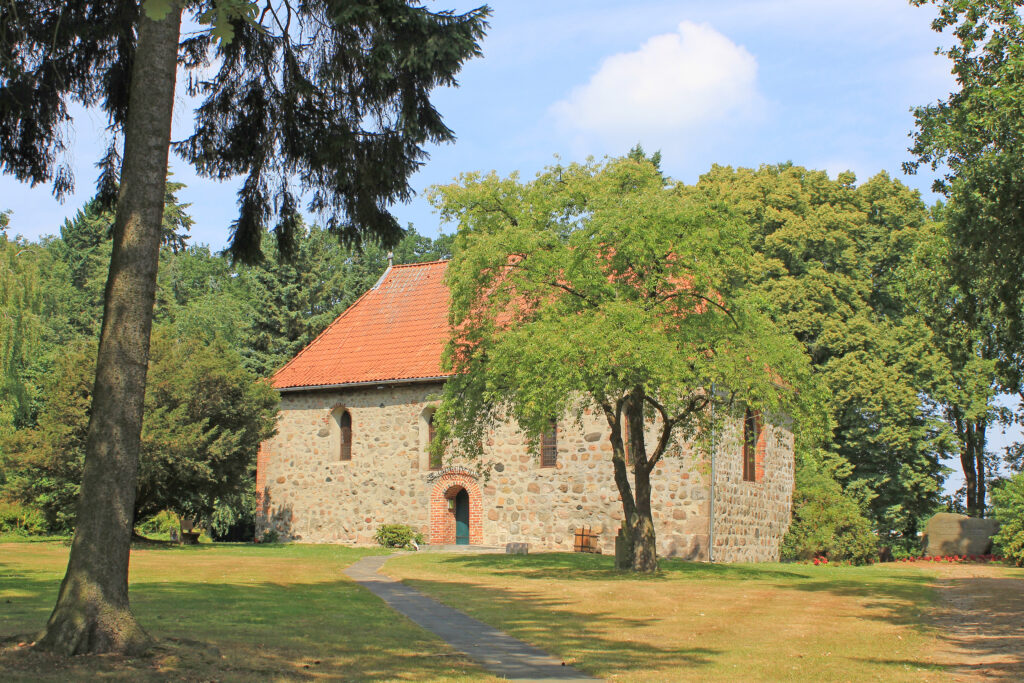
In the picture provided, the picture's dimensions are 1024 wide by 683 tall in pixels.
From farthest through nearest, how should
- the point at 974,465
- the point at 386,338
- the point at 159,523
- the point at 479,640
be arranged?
the point at 974,465, the point at 159,523, the point at 386,338, the point at 479,640

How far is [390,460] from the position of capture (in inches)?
1144

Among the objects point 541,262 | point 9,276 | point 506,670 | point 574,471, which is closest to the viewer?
point 506,670

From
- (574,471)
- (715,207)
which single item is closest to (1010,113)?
(715,207)

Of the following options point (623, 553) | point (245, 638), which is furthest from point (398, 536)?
point (245, 638)

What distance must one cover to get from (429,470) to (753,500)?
9256mm

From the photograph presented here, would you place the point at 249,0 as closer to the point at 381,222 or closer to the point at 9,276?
the point at 381,222

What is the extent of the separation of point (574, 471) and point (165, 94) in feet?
62.1

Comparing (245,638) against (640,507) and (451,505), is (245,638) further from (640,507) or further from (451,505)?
(451,505)

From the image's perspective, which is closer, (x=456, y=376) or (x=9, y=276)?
(x=456, y=376)

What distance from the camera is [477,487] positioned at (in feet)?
90.4

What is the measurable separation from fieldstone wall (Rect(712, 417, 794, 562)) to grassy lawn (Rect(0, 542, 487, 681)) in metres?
11.3

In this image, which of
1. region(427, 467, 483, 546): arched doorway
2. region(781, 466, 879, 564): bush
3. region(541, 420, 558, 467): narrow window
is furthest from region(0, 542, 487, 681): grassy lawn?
region(781, 466, 879, 564): bush

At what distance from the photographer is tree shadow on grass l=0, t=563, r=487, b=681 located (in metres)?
7.29

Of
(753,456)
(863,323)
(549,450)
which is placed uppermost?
(863,323)
